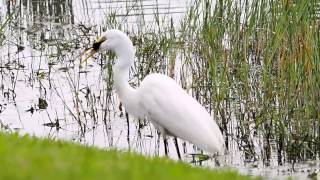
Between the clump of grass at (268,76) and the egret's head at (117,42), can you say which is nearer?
the clump of grass at (268,76)

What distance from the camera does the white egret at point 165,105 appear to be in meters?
7.87

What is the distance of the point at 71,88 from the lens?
10.9 m

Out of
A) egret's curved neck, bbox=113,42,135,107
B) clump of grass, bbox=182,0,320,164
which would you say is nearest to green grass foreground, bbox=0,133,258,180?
clump of grass, bbox=182,0,320,164

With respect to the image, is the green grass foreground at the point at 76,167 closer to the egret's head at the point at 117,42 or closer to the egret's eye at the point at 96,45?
the egret's head at the point at 117,42

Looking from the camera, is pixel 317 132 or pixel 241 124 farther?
pixel 241 124

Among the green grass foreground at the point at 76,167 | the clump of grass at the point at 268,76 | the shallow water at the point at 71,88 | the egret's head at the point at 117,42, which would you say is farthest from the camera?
the shallow water at the point at 71,88

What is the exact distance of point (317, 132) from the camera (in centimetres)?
812

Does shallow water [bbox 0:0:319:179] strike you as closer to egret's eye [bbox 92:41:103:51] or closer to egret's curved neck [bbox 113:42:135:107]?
egret's curved neck [bbox 113:42:135:107]

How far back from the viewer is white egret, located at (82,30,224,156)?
787cm

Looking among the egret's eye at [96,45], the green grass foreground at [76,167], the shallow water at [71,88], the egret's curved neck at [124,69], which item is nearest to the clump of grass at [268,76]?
the shallow water at [71,88]

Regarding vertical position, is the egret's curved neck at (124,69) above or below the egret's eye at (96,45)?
below

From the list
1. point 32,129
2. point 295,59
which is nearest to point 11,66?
point 32,129

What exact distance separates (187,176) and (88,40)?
9858 millimetres

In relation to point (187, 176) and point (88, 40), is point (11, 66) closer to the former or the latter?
point (88, 40)
